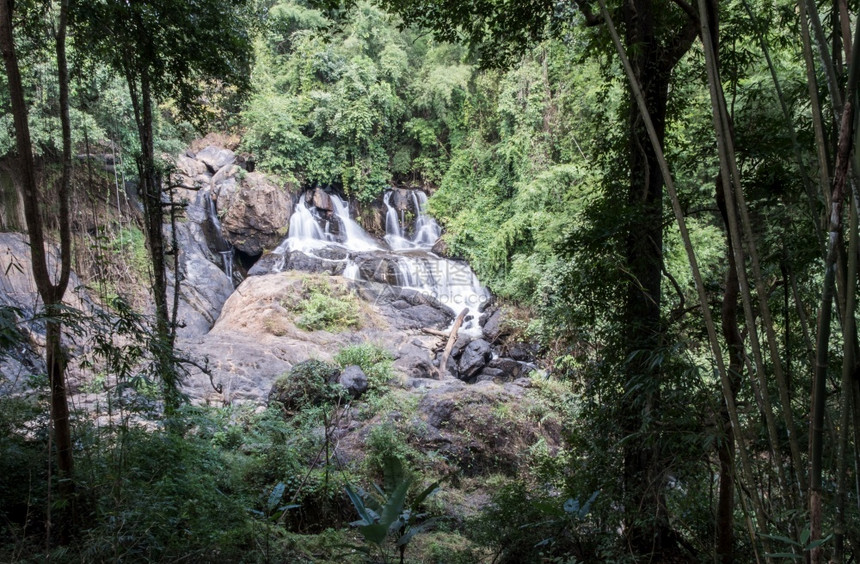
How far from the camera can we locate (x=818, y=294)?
221 centimetres

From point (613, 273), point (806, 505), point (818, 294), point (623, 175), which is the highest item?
point (623, 175)

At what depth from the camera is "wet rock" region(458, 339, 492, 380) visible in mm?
9445

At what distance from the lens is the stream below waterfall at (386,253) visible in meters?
12.5

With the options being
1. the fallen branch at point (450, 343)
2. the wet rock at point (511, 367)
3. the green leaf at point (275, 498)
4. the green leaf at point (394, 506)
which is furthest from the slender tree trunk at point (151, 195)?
the wet rock at point (511, 367)

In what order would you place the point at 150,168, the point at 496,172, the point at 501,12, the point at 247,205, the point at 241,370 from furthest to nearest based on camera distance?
1. the point at 496,172
2. the point at 247,205
3. the point at 241,370
4. the point at 150,168
5. the point at 501,12

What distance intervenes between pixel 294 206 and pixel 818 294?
43.3 feet

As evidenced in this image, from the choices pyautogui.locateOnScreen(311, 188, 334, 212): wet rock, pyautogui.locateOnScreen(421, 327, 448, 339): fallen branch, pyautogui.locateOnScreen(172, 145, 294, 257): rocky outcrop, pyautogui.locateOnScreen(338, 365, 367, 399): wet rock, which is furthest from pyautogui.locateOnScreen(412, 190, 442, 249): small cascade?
pyautogui.locateOnScreen(338, 365, 367, 399): wet rock

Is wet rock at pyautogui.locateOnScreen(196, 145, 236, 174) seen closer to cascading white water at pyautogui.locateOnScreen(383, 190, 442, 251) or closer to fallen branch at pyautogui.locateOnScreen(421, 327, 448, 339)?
cascading white water at pyautogui.locateOnScreen(383, 190, 442, 251)

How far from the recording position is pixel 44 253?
2295 millimetres

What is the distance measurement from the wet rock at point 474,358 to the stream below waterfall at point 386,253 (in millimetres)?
986

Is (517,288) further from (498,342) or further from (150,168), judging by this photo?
(150,168)

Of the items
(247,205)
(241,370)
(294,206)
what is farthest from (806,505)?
(294,206)

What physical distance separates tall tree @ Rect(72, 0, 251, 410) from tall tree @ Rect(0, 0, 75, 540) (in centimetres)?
66

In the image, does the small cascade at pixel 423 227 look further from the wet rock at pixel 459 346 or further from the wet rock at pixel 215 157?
the wet rock at pixel 215 157
